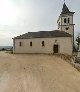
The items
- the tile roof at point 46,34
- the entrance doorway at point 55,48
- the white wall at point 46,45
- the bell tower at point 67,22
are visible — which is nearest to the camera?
the white wall at point 46,45

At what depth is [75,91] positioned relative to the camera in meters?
12.5

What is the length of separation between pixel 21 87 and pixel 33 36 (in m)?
28.8

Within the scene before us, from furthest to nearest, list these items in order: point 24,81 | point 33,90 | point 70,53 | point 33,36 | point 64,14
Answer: point 64,14, point 33,36, point 70,53, point 24,81, point 33,90

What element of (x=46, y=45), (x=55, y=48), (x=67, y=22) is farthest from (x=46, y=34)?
(x=67, y=22)

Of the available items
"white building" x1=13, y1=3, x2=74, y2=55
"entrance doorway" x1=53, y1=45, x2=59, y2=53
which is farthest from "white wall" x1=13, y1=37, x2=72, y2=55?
"entrance doorway" x1=53, y1=45, x2=59, y2=53

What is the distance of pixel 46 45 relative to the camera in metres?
39.9

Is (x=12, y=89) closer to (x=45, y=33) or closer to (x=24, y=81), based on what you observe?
(x=24, y=81)

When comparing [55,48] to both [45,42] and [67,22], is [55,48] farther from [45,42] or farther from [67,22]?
[67,22]

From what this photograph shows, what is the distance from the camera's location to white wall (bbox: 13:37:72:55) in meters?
38.9

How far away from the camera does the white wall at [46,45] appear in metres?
38.9

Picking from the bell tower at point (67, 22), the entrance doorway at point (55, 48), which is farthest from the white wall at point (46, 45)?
the bell tower at point (67, 22)

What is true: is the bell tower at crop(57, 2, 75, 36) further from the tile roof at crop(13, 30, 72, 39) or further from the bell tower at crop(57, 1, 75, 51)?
the tile roof at crop(13, 30, 72, 39)

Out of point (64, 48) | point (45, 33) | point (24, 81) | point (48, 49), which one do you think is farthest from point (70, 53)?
point (24, 81)

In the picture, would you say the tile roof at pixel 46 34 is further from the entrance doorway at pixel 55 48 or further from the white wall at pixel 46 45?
the entrance doorway at pixel 55 48
